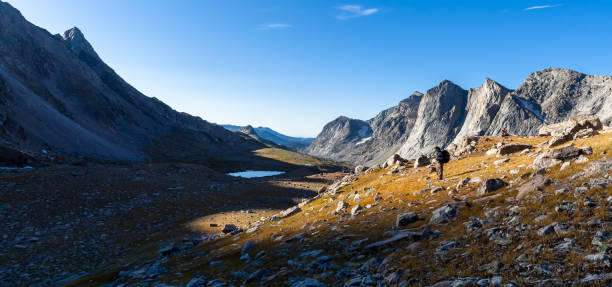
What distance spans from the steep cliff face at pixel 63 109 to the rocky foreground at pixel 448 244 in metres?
67.6

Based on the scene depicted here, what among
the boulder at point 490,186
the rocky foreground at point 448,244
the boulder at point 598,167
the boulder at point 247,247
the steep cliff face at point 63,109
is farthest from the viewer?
the steep cliff face at point 63,109

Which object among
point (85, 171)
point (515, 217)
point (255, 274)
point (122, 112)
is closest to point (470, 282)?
point (515, 217)

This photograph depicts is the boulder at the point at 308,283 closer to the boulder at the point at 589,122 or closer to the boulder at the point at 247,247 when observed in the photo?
the boulder at the point at 247,247

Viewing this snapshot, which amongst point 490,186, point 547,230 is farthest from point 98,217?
point 547,230

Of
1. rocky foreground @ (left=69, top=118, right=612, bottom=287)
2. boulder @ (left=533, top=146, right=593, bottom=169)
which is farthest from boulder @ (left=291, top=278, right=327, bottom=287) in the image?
boulder @ (left=533, top=146, right=593, bottom=169)

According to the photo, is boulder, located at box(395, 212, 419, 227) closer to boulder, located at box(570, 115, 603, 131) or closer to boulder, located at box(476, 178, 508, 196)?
boulder, located at box(476, 178, 508, 196)

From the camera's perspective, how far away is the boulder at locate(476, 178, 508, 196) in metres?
15.2

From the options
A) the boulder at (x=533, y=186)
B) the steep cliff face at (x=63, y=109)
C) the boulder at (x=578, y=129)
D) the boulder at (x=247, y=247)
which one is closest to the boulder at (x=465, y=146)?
the boulder at (x=578, y=129)

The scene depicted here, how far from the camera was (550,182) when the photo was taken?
43.0 feet

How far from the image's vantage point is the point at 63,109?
339ft

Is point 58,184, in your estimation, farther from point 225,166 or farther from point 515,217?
point 225,166

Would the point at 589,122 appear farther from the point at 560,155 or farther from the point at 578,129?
the point at 560,155

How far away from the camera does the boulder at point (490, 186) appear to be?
49.9 feet

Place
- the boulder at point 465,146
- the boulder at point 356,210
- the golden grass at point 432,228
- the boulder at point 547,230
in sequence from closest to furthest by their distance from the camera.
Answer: the golden grass at point 432,228
the boulder at point 547,230
the boulder at point 356,210
the boulder at point 465,146
